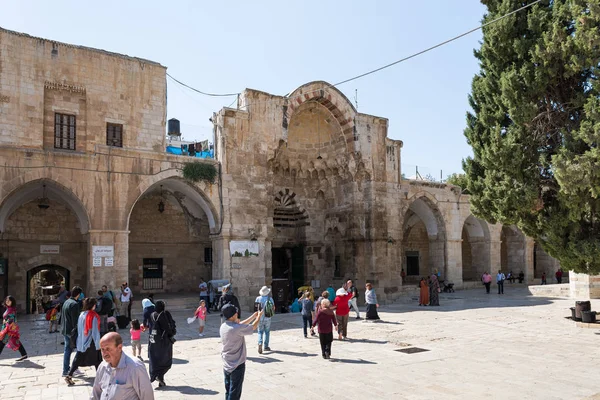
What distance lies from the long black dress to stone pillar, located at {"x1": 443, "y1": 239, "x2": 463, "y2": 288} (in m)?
20.1

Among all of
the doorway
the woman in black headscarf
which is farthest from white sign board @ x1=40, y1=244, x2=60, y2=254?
the woman in black headscarf

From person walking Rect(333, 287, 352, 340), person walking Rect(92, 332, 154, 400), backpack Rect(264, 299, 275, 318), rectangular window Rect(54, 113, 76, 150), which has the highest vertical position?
rectangular window Rect(54, 113, 76, 150)

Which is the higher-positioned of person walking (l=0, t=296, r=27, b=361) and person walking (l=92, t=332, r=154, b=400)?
person walking (l=92, t=332, r=154, b=400)

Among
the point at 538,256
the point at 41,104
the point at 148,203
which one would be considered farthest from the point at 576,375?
the point at 538,256

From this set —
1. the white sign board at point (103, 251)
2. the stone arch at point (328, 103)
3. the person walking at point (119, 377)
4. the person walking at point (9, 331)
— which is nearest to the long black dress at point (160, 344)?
the person walking at point (9, 331)

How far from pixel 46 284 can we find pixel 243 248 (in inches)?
388

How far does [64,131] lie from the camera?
16.1 meters

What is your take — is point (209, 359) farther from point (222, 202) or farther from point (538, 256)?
point (538, 256)

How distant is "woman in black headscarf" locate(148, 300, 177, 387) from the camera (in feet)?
23.3

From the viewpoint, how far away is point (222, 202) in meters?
17.3

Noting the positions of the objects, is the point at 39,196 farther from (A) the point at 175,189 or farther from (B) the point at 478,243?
(B) the point at 478,243

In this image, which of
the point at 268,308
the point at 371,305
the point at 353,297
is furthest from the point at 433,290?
the point at 268,308

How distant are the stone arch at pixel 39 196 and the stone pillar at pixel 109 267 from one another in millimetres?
515

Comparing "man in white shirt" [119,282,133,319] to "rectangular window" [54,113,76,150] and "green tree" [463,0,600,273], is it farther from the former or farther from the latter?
"green tree" [463,0,600,273]
